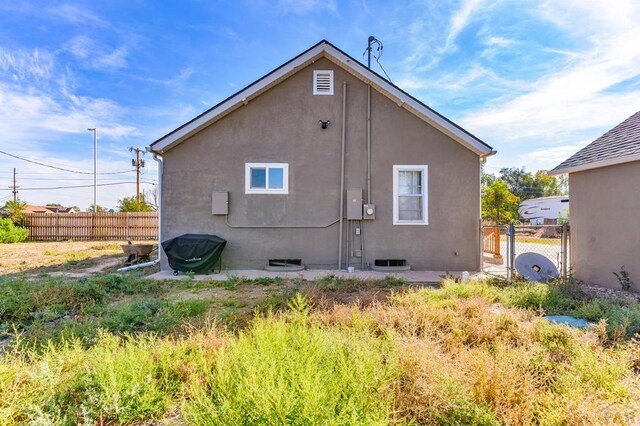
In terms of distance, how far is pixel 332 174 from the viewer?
25.6ft

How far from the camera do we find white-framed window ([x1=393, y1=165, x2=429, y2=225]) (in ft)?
25.7

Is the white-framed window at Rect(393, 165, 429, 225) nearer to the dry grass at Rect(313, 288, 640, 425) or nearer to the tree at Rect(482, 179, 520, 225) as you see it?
the dry grass at Rect(313, 288, 640, 425)

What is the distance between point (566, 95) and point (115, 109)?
2291cm

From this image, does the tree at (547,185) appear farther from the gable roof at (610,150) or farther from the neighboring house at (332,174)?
the neighboring house at (332,174)

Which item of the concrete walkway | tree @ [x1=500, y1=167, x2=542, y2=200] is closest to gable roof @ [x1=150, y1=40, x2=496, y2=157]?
the concrete walkway

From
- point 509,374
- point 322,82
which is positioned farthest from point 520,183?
point 509,374

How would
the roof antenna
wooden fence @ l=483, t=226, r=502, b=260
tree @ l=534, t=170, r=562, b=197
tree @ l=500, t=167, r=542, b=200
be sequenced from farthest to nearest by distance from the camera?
tree @ l=500, t=167, r=542, b=200 < tree @ l=534, t=170, r=562, b=197 < wooden fence @ l=483, t=226, r=502, b=260 < the roof antenna

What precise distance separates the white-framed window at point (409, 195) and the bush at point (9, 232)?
68.4ft

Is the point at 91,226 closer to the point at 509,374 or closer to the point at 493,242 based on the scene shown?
A: the point at 493,242

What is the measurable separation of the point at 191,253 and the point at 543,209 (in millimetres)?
33936

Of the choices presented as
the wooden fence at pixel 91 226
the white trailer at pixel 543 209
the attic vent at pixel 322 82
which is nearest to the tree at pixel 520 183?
the white trailer at pixel 543 209

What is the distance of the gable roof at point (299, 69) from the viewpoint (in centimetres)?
743

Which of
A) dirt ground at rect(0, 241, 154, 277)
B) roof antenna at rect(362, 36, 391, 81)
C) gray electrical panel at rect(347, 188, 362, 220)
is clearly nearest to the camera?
gray electrical panel at rect(347, 188, 362, 220)

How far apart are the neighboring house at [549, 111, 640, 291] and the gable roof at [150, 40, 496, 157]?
206cm
